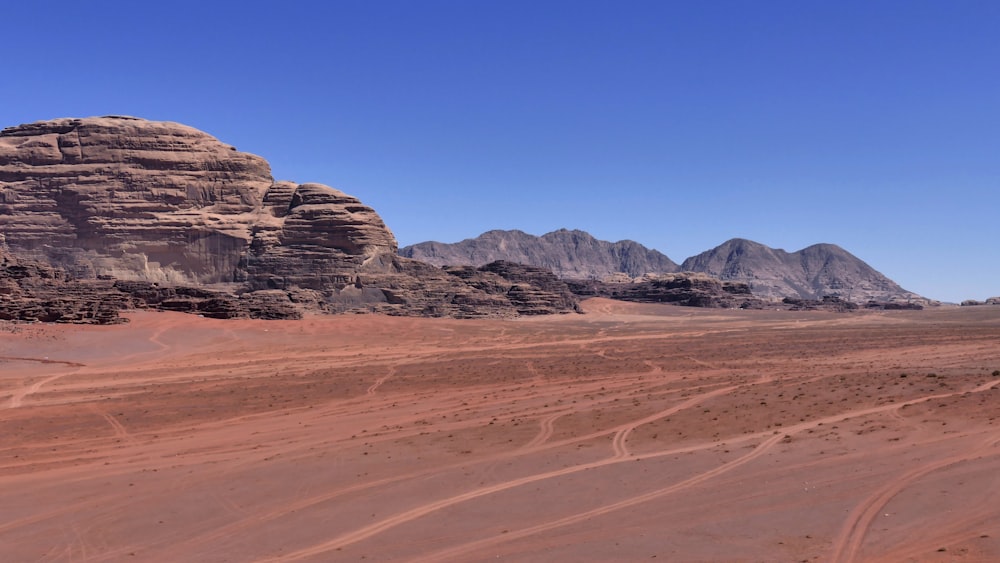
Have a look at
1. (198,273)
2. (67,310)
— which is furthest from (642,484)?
(198,273)

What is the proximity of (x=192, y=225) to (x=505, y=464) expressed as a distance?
77.2m

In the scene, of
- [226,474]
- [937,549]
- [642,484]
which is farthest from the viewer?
[226,474]

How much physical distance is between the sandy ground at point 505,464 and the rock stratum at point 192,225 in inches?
1920

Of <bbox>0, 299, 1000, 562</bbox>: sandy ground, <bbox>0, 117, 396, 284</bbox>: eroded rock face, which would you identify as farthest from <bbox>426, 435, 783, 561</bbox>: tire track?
<bbox>0, 117, 396, 284</bbox>: eroded rock face

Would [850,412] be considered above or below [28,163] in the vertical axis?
below

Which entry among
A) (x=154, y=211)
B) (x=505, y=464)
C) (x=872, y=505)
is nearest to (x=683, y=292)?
(x=154, y=211)

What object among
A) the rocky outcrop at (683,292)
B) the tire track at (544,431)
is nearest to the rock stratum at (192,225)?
the rocky outcrop at (683,292)

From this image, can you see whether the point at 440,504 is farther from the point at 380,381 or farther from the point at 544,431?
the point at 380,381

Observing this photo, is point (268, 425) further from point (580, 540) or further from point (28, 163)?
point (28, 163)

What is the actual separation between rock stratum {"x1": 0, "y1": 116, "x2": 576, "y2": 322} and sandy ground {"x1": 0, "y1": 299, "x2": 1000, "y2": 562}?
160 feet

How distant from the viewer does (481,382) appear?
26.4 meters

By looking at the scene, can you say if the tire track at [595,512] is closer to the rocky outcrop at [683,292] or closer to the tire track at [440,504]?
the tire track at [440,504]

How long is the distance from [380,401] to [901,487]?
1517cm

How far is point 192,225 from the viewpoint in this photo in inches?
3194
